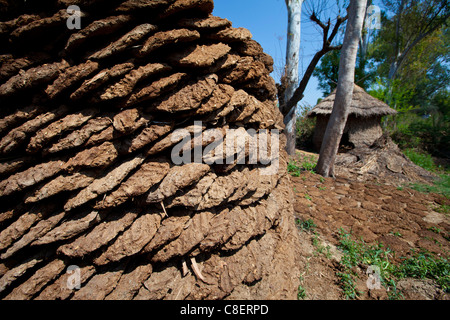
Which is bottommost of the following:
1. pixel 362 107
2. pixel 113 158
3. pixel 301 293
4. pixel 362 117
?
pixel 301 293

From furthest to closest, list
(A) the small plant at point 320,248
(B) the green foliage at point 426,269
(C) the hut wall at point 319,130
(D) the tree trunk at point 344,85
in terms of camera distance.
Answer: (C) the hut wall at point 319,130
(D) the tree trunk at point 344,85
(A) the small plant at point 320,248
(B) the green foliage at point 426,269

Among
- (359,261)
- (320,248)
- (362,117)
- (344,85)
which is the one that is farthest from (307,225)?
(362,117)

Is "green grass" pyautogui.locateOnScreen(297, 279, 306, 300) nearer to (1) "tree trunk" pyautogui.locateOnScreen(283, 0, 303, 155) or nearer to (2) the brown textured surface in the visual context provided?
(2) the brown textured surface

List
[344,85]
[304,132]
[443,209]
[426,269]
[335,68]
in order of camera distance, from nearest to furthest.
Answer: [426,269], [443,209], [344,85], [304,132], [335,68]

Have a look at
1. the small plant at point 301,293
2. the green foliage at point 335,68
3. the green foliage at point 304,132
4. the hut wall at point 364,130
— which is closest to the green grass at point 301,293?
the small plant at point 301,293

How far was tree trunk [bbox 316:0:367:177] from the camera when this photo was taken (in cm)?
449

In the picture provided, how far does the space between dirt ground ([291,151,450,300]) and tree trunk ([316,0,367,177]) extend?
2.20 feet

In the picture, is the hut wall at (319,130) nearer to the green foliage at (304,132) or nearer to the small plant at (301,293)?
the green foliage at (304,132)

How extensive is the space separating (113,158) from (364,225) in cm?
344

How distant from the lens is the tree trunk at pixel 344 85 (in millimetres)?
4488

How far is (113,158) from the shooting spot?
134cm

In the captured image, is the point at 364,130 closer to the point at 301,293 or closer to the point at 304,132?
the point at 304,132

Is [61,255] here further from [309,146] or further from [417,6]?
[417,6]

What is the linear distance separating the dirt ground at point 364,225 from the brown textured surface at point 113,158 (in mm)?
847
